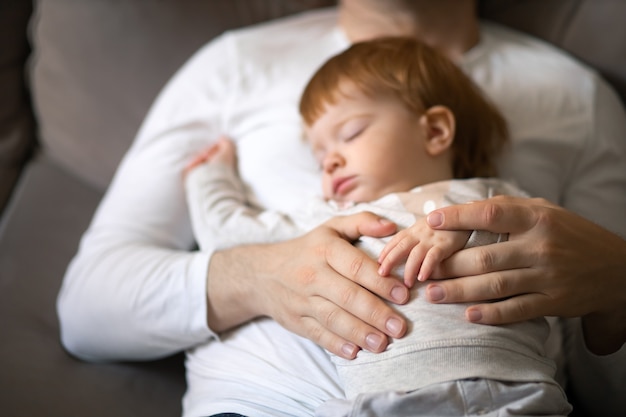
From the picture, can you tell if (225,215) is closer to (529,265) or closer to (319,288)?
(319,288)

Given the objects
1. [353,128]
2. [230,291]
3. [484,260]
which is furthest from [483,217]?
[230,291]

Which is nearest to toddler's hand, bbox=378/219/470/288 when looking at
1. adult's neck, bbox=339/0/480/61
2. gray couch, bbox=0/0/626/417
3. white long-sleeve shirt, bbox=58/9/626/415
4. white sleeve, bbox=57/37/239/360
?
white long-sleeve shirt, bbox=58/9/626/415

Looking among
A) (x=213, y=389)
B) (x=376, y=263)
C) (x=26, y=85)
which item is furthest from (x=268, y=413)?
(x=26, y=85)

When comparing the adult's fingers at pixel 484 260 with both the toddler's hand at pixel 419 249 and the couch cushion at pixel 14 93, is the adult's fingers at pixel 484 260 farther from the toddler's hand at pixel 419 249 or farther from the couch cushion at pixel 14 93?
the couch cushion at pixel 14 93

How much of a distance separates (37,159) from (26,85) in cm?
21

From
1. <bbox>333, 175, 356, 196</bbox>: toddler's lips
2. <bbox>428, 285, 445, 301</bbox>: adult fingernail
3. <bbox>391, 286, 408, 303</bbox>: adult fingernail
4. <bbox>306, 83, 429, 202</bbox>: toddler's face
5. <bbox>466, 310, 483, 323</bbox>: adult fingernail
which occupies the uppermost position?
<bbox>306, 83, 429, 202</bbox>: toddler's face

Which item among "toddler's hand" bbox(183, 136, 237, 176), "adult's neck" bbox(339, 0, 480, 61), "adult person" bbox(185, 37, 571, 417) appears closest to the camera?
"adult person" bbox(185, 37, 571, 417)

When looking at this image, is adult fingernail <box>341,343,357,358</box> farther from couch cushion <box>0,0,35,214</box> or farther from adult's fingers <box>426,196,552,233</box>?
couch cushion <box>0,0,35,214</box>

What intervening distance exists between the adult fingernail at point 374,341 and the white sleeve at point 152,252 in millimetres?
313

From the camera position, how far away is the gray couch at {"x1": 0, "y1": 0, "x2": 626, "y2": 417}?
1430mm

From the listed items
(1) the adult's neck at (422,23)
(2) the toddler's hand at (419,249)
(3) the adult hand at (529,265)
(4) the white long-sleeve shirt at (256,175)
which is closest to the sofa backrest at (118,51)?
(4) the white long-sleeve shirt at (256,175)

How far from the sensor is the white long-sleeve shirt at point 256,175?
3.35ft

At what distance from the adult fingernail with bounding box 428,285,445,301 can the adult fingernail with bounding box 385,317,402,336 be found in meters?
0.06

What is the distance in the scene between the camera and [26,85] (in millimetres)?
1661
